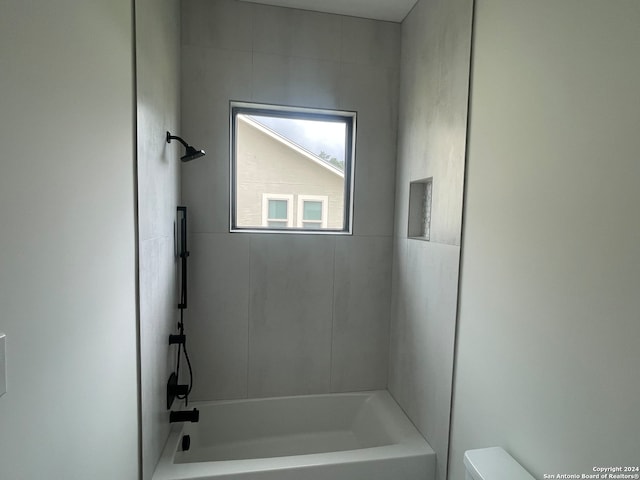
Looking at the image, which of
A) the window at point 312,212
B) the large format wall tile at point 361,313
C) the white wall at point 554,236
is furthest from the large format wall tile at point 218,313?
the white wall at point 554,236

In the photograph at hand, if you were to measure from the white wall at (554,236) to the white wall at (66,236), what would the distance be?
139cm

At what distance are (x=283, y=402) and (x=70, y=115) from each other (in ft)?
6.85

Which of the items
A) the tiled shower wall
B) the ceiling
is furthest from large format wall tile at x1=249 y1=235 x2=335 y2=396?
the ceiling

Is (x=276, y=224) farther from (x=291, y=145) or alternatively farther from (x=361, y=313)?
(x=361, y=313)

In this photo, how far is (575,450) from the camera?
0.96 m

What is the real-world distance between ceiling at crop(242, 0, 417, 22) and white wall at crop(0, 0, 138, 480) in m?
1.24

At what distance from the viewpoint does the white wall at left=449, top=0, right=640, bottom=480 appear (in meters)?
0.84

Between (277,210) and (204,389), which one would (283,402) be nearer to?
(204,389)

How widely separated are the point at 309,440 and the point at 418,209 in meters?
1.74

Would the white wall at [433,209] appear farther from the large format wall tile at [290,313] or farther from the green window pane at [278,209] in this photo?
the green window pane at [278,209]

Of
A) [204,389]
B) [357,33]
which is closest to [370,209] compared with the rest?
[357,33]

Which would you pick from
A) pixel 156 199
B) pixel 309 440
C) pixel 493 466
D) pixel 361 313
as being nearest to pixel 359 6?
pixel 156 199

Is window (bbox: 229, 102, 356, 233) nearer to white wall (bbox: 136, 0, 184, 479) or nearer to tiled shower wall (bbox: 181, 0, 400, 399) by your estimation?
tiled shower wall (bbox: 181, 0, 400, 399)

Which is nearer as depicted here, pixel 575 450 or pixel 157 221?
pixel 575 450
